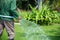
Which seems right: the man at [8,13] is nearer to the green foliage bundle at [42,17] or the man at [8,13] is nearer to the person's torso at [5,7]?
the person's torso at [5,7]

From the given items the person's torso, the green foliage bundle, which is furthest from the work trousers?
the green foliage bundle

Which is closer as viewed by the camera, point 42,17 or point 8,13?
point 8,13

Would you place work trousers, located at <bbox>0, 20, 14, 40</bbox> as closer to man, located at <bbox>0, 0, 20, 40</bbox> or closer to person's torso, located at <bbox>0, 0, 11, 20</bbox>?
man, located at <bbox>0, 0, 20, 40</bbox>

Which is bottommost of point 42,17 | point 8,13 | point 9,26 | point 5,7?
point 42,17

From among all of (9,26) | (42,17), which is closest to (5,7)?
(9,26)

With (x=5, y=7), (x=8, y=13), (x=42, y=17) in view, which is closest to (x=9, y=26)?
(x=8, y=13)

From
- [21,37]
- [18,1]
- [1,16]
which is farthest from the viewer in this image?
[18,1]

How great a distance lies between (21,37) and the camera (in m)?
8.70

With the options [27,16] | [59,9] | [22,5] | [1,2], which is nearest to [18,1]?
[22,5]

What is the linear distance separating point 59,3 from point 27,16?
7644 mm

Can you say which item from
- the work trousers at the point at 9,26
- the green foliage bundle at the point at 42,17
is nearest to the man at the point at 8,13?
the work trousers at the point at 9,26

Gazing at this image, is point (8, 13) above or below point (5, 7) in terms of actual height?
below

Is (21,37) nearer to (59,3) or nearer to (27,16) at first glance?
(27,16)

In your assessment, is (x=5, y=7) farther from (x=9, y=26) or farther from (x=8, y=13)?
(x=9, y=26)
